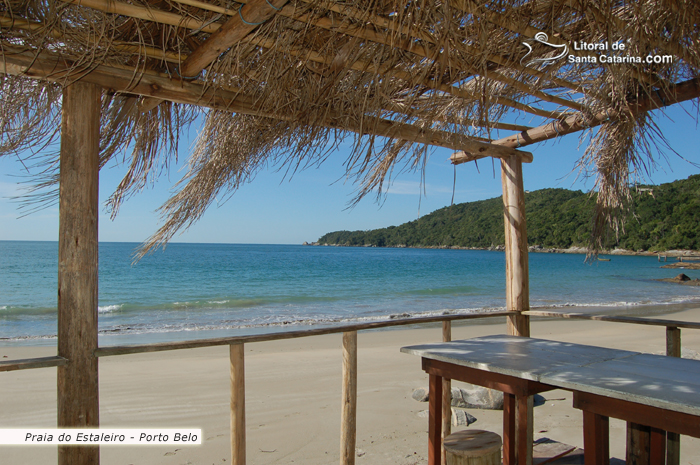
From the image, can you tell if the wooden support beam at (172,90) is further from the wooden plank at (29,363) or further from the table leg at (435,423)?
the table leg at (435,423)

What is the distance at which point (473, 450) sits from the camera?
1.42 m

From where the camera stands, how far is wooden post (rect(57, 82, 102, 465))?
5.67 ft

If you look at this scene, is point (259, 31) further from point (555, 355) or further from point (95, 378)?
point (555, 355)

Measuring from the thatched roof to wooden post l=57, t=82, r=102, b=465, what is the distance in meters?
0.18

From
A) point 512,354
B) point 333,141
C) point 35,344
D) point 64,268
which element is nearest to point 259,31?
point 333,141

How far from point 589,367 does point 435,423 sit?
67 centimetres

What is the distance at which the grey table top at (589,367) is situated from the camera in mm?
1312

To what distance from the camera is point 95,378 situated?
181cm

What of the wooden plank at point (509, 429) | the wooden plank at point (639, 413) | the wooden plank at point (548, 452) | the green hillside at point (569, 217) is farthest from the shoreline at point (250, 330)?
the wooden plank at point (639, 413)

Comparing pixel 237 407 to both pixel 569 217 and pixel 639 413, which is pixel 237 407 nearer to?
pixel 639 413

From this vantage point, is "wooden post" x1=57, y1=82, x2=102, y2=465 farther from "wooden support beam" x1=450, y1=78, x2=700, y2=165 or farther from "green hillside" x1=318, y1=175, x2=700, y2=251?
"wooden support beam" x1=450, y1=78, x2=700, y2=165

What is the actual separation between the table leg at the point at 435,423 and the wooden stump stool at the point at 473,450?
38 centimetres

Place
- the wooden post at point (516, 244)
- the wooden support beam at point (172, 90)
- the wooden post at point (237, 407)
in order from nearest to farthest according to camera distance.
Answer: the wooden support beam at point (172, 90)
the wooden post at point (237, 407)
the wooden post at point (516, 244)

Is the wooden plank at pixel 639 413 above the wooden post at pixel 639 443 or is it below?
above
